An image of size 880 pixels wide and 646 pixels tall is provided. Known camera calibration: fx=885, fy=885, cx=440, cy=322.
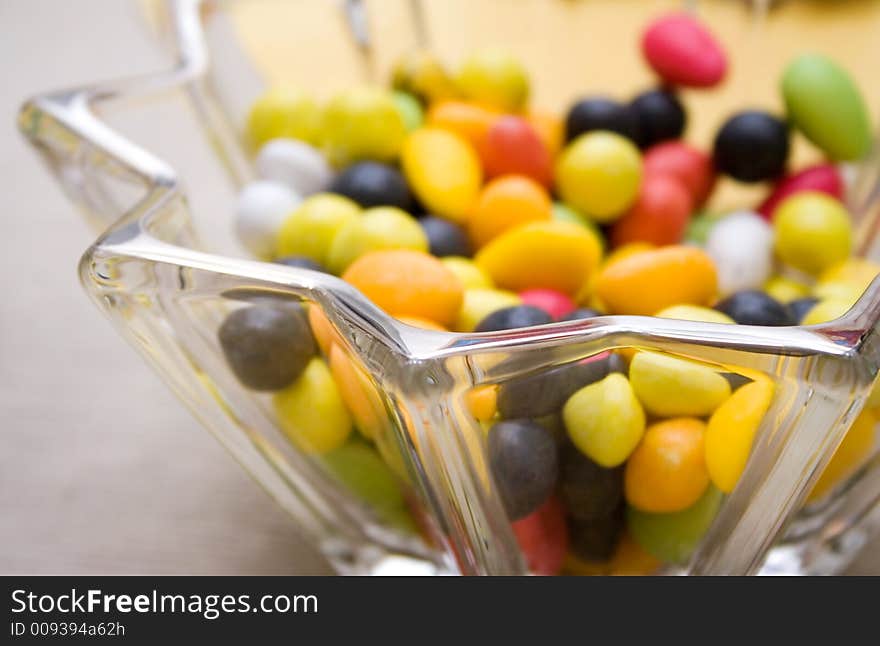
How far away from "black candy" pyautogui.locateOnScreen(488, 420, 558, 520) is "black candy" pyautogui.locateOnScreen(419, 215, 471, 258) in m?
0.15

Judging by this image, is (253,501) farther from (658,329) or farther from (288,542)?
(658,329)

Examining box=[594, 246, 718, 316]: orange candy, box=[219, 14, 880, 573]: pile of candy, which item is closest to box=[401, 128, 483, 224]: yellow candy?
box=[219, 14, 880, 573]: pile of candy

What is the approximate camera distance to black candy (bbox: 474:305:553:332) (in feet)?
0.99

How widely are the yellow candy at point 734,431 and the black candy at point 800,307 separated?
3.2 inches

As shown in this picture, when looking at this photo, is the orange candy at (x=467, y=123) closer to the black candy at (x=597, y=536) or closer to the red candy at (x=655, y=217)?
the red candy at (x=655, y=217)

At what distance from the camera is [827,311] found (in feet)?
0.99

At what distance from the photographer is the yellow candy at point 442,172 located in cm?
42

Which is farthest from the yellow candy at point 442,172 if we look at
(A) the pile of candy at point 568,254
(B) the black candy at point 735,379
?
(B) the black candy at point 735,379

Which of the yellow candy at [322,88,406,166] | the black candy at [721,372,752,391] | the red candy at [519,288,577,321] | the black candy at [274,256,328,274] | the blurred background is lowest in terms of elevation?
the blurred background

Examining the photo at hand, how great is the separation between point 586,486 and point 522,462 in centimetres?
Answer: 3

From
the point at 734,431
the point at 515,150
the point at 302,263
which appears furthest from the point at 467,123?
the point at 734,431

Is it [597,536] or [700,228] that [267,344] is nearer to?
[597,536]

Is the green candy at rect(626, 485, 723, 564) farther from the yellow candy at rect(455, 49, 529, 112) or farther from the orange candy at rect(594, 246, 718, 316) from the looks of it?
the yellow candy at rect(455, 49, 529, 112)
